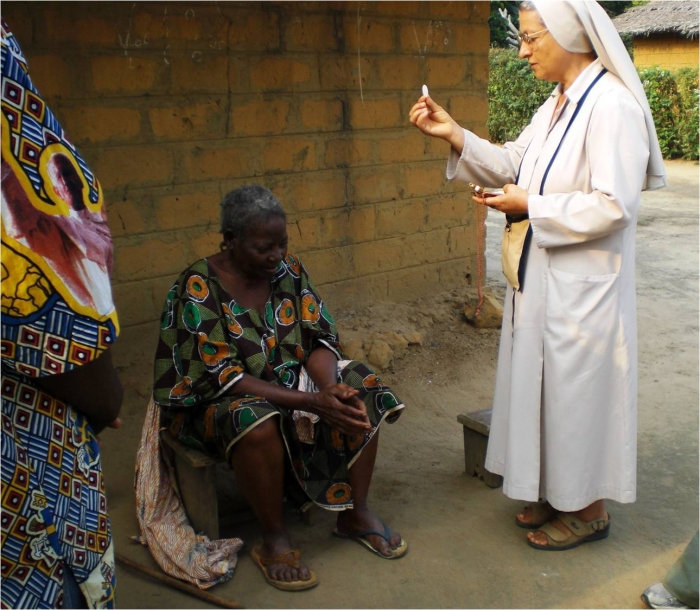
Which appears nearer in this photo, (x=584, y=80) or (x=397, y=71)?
(x=584, y=80)

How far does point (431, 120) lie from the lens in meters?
3.25

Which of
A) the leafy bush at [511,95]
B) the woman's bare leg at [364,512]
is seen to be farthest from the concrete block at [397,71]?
the leafy bush at [511,95]

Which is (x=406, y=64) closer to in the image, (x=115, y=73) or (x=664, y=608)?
(x=115, y=73)

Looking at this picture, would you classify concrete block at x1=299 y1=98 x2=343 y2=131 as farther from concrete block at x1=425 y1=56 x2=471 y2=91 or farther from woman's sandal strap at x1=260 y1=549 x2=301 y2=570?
woman's sandal strap at x1=260 y1=549 x2=301 y2=570

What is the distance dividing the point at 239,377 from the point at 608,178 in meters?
1.48

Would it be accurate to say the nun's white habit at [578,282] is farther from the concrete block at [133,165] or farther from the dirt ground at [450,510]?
the concrete block at [133,165]

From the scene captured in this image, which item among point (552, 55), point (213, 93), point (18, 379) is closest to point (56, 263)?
point (18, 379)

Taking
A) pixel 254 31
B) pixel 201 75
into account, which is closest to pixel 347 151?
pixel 254 31

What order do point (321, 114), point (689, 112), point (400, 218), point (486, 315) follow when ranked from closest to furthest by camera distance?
point (321, 114)
point (400, 218)
point (486, 315)
point (689, 112)

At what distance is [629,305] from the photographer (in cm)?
305

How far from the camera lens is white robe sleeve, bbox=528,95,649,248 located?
278 centimetres

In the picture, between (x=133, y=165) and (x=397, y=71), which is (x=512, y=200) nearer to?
(x=133, y=165)

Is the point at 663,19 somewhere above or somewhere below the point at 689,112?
above

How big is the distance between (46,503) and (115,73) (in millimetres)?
3002
